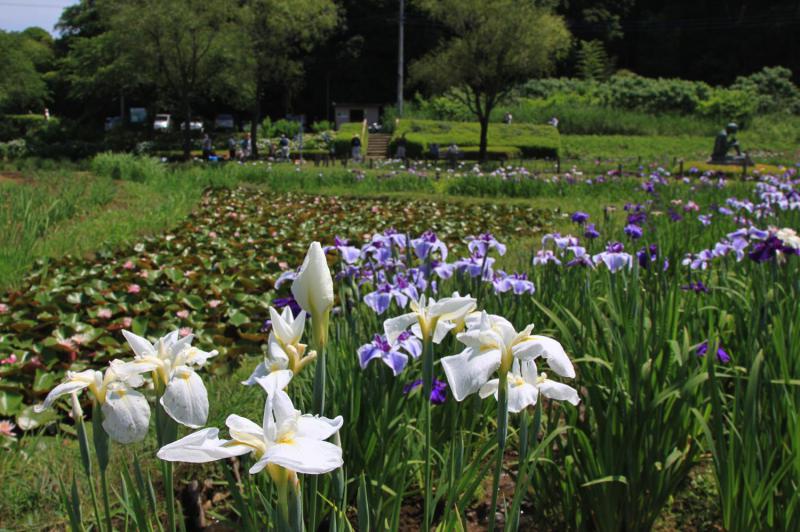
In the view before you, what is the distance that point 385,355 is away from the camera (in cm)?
164

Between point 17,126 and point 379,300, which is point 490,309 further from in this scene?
point 17,126

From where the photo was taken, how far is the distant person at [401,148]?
2094 cm

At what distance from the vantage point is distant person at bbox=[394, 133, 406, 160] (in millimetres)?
20938

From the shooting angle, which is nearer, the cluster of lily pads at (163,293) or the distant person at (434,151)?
the cluster of lily pads at (163,293)

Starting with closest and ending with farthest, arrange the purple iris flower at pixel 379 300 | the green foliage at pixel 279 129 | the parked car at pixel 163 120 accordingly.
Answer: the purple iris flower at pixel 379 300
the green foliage at pixel 279 129
the parked car at pixel 163 120

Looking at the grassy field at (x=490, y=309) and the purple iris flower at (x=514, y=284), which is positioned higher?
the purple iris flower at (x=514, y=284)

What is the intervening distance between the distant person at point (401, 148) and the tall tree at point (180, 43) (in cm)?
588

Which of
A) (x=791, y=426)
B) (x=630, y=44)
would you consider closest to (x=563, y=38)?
(x=791, y=426)

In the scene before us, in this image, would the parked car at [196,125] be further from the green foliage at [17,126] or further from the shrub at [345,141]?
the shrub at [345,141]

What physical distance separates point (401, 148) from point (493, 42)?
458 centimetres

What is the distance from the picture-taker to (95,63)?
2995cm

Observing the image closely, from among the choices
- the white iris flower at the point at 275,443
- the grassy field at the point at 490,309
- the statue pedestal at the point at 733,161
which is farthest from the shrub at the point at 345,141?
the white iris flower at the point at 275,443

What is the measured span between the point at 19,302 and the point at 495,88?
16993 mm

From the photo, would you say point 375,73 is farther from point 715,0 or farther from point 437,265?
point 437,265
